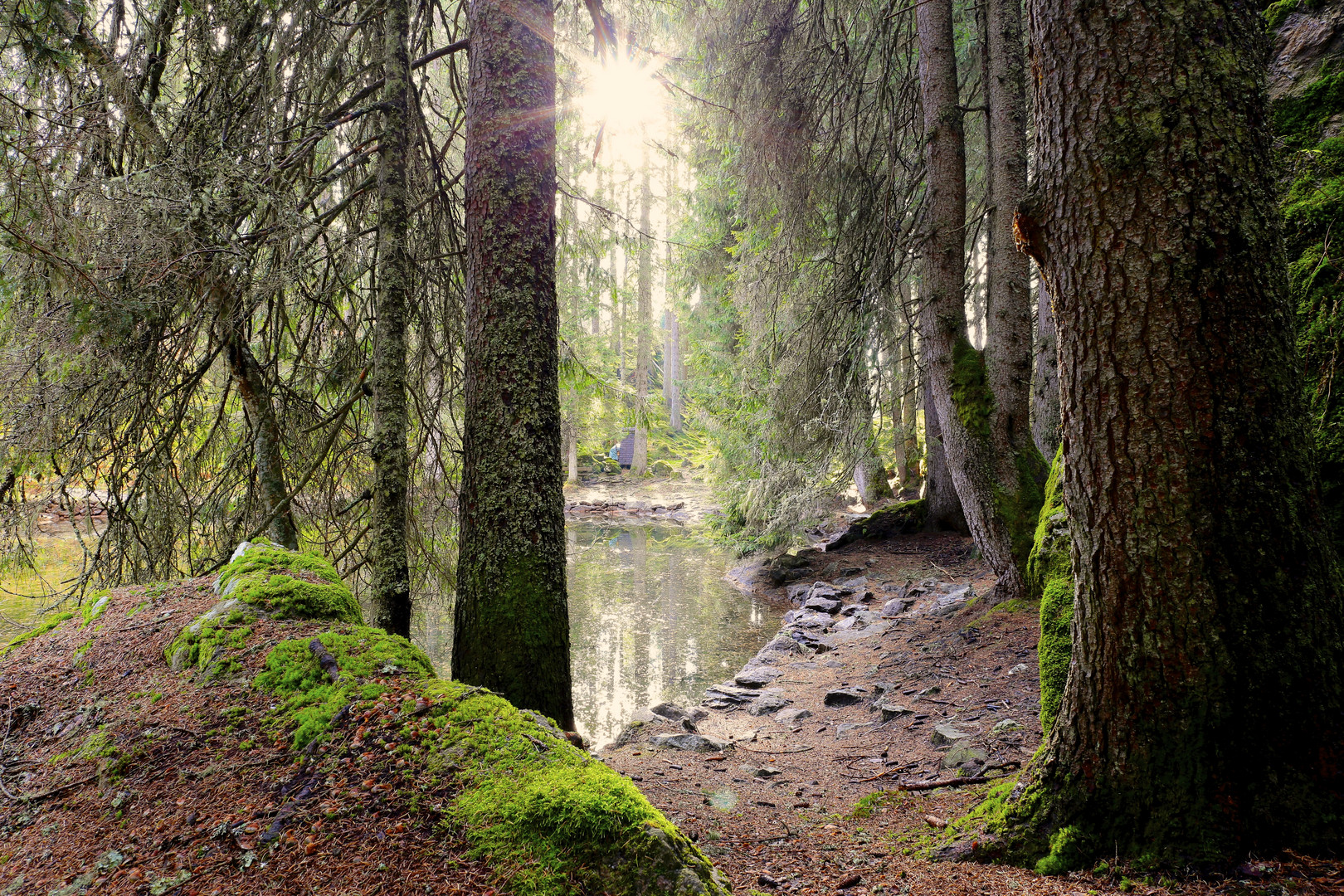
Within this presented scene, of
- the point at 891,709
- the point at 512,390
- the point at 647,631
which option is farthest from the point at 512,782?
the point at 647,631

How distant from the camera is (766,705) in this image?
583cm

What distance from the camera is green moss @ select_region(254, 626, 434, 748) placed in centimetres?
213

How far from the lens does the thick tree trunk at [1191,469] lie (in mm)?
1809

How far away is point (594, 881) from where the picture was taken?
1533 mm

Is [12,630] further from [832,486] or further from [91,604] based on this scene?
[832,486]

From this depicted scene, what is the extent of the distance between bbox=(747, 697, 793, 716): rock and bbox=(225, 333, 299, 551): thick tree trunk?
13.4ft

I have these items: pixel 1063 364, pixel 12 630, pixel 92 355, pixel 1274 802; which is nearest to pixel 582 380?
pixel 92 355

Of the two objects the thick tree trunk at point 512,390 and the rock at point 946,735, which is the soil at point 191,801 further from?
the rock at point 946,735

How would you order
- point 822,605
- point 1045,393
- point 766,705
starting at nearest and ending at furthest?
point 766,705 → point 1045,393 → point 822,605

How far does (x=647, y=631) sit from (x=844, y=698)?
12.4 feet

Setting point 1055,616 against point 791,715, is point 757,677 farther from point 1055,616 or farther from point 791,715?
point 1055,616

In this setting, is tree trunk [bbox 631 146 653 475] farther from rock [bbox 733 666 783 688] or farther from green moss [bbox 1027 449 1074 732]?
green moss [bbox 1027 449 1074 732]

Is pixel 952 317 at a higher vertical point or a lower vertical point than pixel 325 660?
higher

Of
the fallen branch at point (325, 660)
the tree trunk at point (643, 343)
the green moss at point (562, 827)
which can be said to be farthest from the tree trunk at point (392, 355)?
the tree trunk at point (643, 343)
